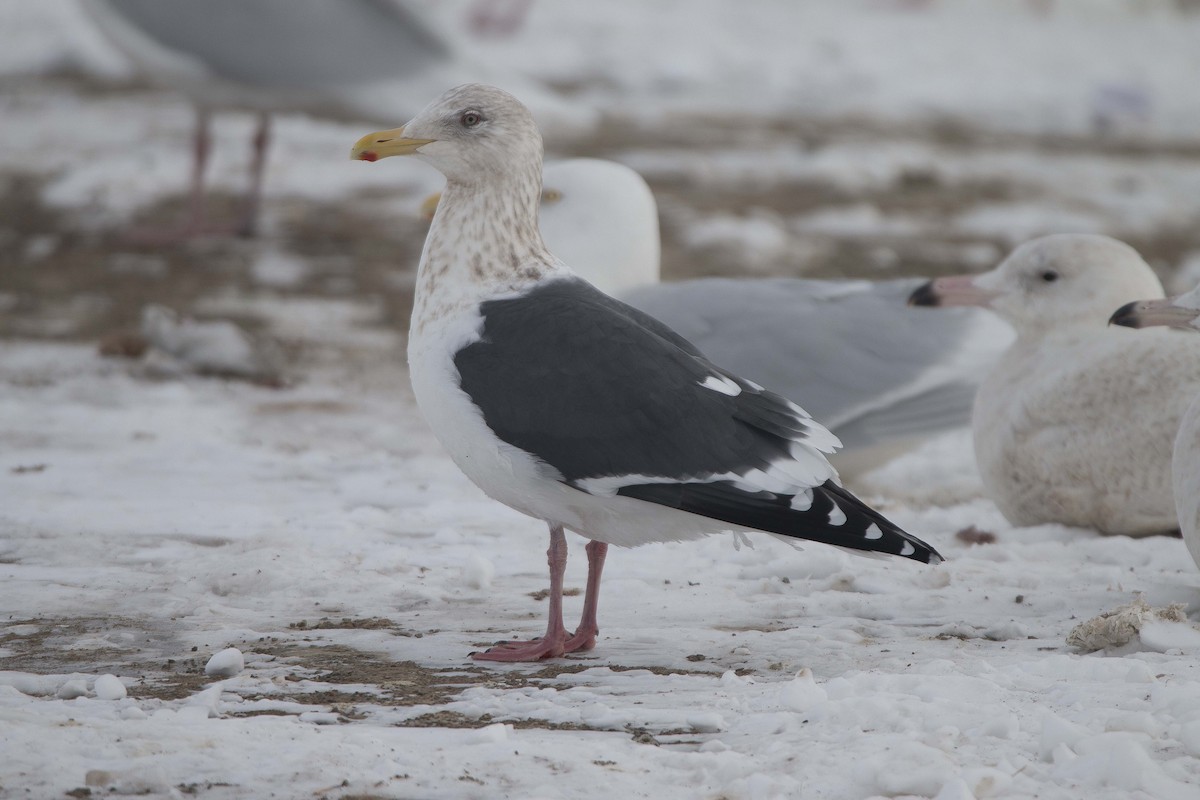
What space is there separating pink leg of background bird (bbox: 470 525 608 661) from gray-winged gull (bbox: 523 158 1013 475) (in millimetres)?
1433

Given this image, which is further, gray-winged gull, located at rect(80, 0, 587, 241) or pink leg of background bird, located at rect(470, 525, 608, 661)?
gray-winged gull, located at rect(80, 0, 587, 241)

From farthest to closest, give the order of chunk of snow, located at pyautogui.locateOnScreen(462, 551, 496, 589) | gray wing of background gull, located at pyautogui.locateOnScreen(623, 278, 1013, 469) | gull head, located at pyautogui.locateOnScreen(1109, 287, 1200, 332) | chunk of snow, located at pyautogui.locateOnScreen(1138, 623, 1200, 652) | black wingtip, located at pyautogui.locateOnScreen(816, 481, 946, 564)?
gray wing of background gull, located at pyautogui.locateOnScreen(623, 278, 1013, 469)
chunk of snow, located at pyautogui.locateOnScreen(462, 551, 496, 589)
gull head, located at pyautogui.locateOnScreen(1109, 287, 1200, 332)
chunk of snow, located at pyautogui.locateOnScreen(1138, 623, 1200, 652)
black wingtip, located at pyautogui.locateOnScreen(816, 481, 946, 564)

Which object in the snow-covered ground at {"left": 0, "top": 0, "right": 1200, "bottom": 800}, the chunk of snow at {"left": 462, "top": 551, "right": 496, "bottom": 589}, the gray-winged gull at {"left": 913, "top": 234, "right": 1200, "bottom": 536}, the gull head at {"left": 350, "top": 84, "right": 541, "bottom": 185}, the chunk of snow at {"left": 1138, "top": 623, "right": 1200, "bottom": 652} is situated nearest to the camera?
→ the snow-covered ground at {"left": 0, "top": 0, "right": 1200, "bottom": 800}

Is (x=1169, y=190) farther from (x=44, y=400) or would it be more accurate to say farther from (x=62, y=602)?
(x=62, y=602)

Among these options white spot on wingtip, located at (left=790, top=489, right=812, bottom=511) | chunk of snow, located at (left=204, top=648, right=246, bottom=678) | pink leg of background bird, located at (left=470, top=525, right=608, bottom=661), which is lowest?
chunk of snow, located at (left=204, top=648, right=246, bottom=678)

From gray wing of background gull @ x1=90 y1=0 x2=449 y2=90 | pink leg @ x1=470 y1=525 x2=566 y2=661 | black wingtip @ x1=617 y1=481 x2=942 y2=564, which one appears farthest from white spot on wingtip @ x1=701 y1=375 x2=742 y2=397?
gray wing of background gull @ x1=90 y1=0 x2=449 y2=90

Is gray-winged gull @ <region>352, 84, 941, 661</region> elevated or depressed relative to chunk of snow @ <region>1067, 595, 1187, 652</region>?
elevated

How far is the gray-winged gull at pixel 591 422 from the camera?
9.47 feet

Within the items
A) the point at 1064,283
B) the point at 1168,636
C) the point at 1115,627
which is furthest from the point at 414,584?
the point at 1064,283

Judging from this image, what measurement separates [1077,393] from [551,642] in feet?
6.06

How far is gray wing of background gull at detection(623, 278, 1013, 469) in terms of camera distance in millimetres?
4586

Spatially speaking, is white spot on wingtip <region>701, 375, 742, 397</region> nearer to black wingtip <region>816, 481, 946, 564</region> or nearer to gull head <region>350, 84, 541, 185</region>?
black wingtip <region>816, 481, 946, 564</region>

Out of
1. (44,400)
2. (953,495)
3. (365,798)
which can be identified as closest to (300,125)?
(44,400)

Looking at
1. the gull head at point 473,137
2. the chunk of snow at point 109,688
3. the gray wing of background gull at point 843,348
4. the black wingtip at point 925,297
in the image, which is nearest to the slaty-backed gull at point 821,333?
the gray wing of background gull at point 843,348
